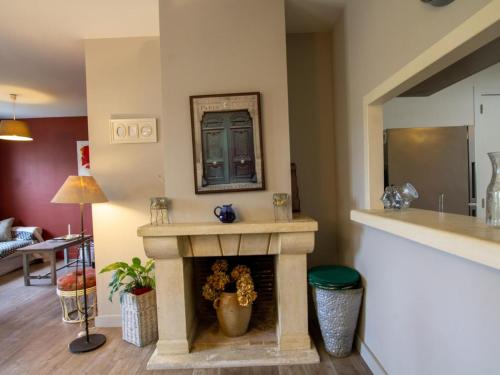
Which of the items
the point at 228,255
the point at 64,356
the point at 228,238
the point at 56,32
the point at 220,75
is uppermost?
the point at 56,32

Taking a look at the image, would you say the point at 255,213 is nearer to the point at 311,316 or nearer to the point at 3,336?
the point at 311,316

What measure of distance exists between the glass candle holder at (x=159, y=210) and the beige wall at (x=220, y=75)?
0.21ft

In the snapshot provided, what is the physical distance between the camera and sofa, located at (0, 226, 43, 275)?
4340mm

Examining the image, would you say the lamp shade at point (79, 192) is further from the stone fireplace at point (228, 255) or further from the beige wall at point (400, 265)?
the beige wall at point (400, 265)

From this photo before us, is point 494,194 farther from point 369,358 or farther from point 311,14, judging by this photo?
point 311,14

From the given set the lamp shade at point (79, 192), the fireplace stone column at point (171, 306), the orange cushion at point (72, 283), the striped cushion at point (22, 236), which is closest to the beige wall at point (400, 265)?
the fireplace stone column at point (171, 306)

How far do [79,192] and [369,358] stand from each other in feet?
8.07

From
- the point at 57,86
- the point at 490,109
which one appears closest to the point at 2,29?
the point at 57,86

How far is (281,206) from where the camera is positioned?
2174 millimetres

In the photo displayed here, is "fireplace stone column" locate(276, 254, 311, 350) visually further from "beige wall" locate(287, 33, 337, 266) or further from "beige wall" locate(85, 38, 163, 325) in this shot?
"beige wall" locate(85, 38, 163, 325)

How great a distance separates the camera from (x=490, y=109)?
9.43 feet

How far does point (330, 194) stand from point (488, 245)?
189cm

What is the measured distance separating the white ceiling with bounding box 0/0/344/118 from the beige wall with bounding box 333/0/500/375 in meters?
0.36

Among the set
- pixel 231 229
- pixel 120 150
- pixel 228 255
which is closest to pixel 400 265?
pixel 231 229
